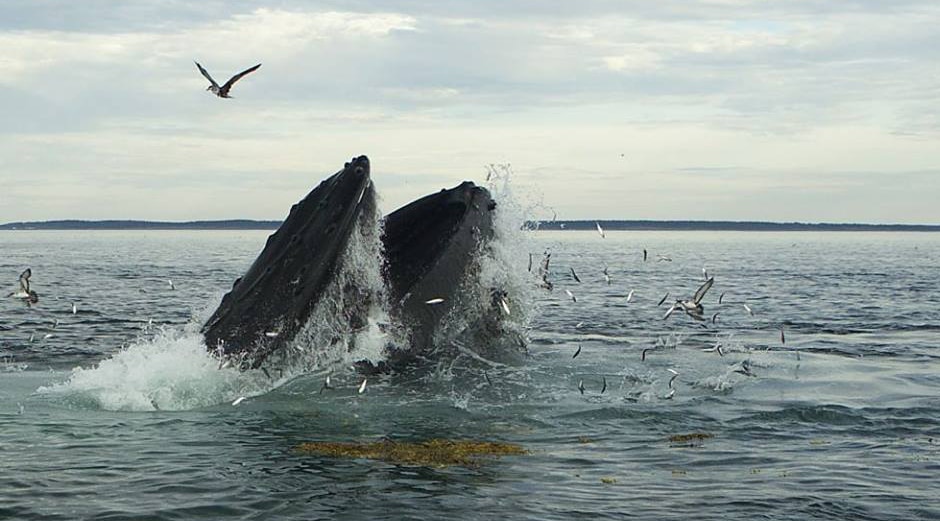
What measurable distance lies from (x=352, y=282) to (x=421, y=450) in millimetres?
2010

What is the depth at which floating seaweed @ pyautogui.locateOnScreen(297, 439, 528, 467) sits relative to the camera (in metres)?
10.1

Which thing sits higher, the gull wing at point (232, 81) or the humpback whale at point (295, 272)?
the gull wing at point (232, 81)

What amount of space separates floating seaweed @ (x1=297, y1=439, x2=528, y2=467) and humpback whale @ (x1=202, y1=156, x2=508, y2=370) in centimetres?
128

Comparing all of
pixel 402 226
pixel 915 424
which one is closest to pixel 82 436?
pixel 402 226

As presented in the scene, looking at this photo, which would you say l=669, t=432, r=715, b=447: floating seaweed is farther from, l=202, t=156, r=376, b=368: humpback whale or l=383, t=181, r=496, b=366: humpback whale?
l=202, t=156, r=376, b=368: humpback whale

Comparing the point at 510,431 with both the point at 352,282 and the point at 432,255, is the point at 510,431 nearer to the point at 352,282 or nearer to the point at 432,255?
the point at 352,282

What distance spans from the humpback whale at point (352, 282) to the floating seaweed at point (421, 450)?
128 centimetres

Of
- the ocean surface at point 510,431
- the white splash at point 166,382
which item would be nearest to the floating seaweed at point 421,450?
the ocean surface at point 510,431

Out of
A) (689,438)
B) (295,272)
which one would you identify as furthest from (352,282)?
(689,438)

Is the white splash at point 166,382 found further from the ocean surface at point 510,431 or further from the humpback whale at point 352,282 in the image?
the humpback whale at point 352,282

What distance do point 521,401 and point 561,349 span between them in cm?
476

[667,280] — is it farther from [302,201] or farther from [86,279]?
[302,201]

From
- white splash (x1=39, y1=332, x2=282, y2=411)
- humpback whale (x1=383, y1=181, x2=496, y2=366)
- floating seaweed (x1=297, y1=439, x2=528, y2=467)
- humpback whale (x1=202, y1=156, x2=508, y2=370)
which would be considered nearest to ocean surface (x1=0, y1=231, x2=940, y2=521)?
white splash (x1=39, y1=332, x2=282, y2=411)

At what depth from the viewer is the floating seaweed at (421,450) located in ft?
33.1
